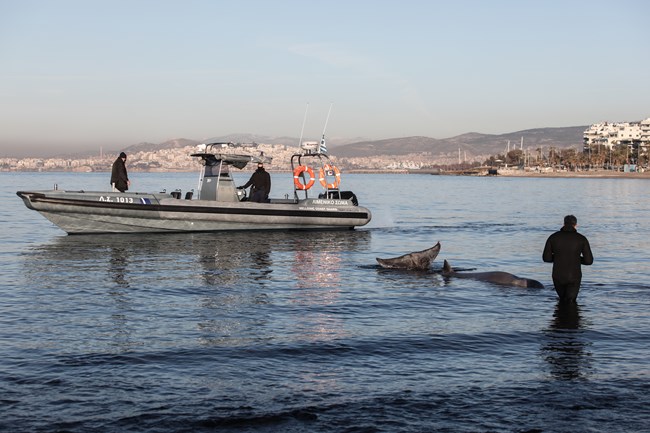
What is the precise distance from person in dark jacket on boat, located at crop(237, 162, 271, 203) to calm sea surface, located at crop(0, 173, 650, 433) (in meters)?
7.49

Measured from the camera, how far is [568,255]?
13125mm

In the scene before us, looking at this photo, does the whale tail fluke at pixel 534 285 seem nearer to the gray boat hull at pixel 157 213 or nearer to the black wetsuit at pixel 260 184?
the black wetsuit at pixel 260 184

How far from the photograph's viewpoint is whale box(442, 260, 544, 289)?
55.3 feet

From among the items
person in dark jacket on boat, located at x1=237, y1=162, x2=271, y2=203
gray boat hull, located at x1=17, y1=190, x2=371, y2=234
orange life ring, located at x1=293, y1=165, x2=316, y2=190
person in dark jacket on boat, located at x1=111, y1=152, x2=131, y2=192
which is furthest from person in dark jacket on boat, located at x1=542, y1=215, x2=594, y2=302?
orange life ring, located at x1=293, y1=165, x2=316, y2=190

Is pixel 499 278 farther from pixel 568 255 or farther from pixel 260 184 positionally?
pixel 260 184

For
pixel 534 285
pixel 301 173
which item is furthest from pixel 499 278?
pixel 301 173

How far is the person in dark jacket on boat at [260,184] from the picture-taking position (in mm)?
28984

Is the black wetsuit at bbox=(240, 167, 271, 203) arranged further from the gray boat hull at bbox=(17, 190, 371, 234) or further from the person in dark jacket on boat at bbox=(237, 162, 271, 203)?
the gray boat hull at bbox=(17, 190, 371, 234)

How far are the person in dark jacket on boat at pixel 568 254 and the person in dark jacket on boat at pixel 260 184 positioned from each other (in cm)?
1691

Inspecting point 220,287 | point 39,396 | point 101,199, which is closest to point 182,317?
point 220,287

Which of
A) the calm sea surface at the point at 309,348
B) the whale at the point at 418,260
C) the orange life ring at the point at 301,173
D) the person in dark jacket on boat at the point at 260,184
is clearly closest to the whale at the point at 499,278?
the calm sea surface at the point at 309,348

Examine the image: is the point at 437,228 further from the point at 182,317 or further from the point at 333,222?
the point at 182,317

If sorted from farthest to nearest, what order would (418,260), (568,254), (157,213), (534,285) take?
1. (157,213)
2. (418,260)
3. (534,285)
4. (568,254)

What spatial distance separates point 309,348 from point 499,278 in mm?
7946
